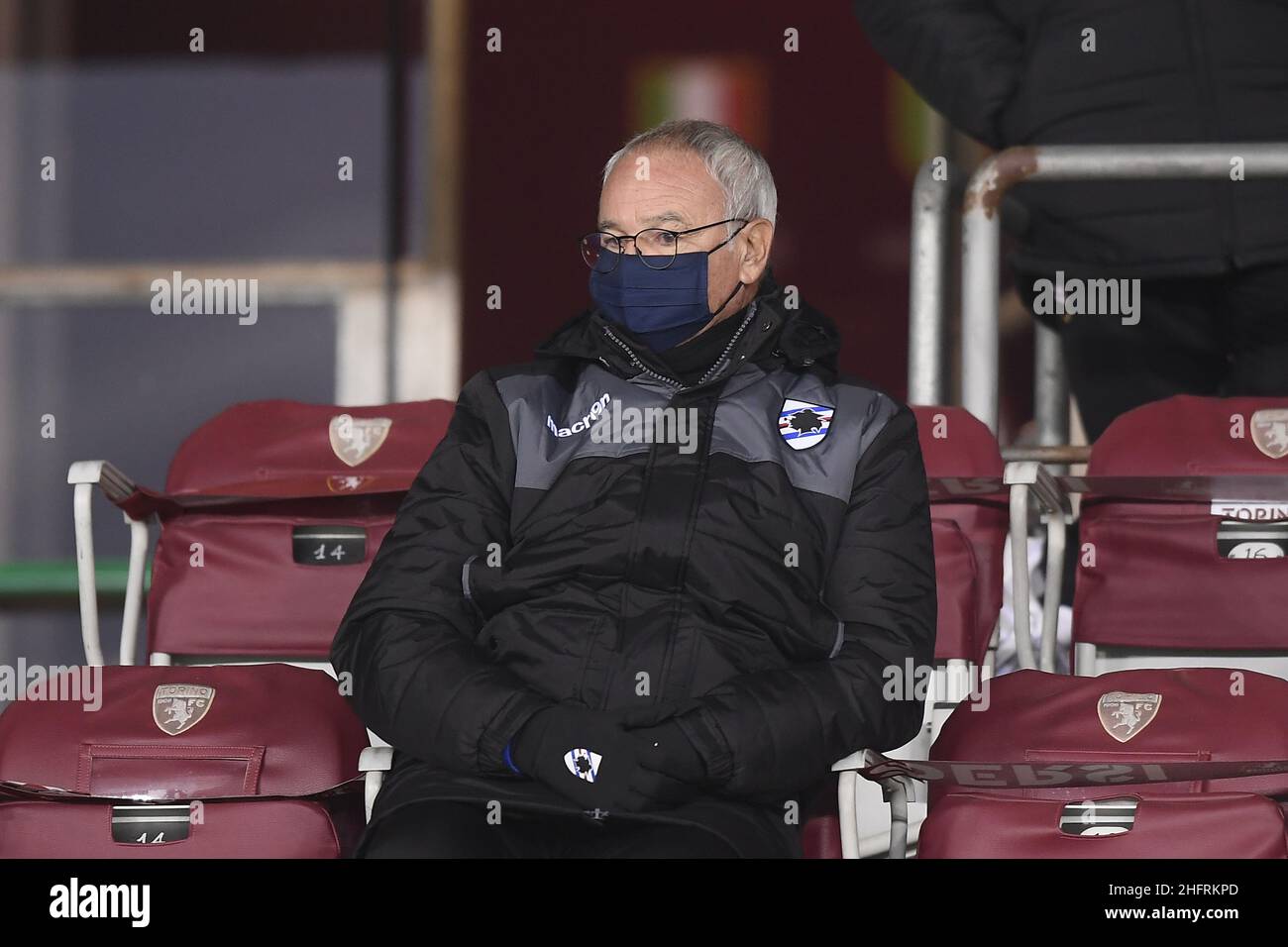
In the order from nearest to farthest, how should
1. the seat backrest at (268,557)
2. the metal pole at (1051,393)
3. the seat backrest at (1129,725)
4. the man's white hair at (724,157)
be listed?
the seat backrest at (1129,725) < the man's white hair at (724,157) < the seat backrest at (268,557) < the metal pole at (1051,393)

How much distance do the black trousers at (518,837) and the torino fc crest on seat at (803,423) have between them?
579 mm

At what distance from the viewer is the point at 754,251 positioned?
2.78 m

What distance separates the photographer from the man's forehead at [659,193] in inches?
105

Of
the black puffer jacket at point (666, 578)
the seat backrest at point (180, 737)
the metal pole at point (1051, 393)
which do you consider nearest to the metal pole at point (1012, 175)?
the metal pole at point (1051, 393)

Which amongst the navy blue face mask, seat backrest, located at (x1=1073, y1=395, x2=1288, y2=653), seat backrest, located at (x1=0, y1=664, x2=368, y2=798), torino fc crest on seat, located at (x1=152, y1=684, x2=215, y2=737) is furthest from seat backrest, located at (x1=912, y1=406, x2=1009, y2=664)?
torino fc crest on seat, located at (x1=152, y1=684, x2=215, y2=737)

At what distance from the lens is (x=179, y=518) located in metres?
3.38

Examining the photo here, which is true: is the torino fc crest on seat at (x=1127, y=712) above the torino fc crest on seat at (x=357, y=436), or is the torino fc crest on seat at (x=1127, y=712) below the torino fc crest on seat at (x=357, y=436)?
below

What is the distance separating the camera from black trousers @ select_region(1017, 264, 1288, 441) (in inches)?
148

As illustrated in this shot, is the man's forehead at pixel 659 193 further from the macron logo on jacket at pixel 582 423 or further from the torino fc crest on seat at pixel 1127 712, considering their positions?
the torino fc crest on seat at pixel 1127 712

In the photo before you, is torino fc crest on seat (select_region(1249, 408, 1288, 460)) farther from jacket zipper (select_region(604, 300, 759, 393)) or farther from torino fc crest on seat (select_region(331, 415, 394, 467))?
torino fc crest on seat (select_region(331, 415, 394, 467))
